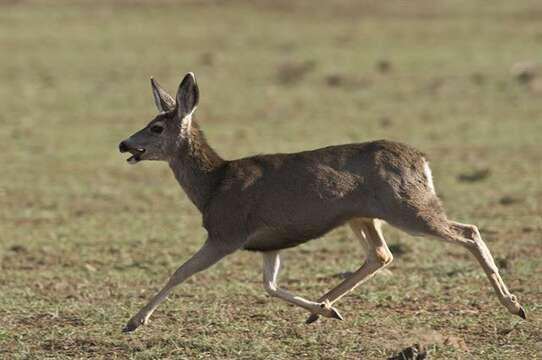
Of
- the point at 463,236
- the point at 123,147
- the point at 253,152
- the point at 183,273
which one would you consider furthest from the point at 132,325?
the point at 253,152

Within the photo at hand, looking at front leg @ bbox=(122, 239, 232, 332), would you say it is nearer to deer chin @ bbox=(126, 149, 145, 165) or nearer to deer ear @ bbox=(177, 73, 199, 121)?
deer chin @ bbox=(126, 149, 145, 165)

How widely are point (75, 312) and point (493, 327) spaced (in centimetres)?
333

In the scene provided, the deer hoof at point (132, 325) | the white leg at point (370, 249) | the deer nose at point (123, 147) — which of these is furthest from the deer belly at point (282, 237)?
the deer nose at point (123, 147)

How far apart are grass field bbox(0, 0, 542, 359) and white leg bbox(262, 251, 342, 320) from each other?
0.18 m

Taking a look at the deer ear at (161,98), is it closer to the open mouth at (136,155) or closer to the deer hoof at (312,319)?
the open mouth at (136,155)

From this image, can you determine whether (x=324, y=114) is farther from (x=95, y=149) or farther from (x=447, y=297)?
(x=447, y=297)

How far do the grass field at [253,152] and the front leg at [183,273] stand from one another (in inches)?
5.8

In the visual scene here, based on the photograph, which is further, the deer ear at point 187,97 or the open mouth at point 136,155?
the open mouth at point 136,155

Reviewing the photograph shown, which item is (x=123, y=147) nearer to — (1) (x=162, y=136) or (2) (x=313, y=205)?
(1) (x=162, y=136)

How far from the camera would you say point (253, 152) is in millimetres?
19594

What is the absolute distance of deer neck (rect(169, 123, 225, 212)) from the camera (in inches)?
366

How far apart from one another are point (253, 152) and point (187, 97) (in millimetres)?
10290

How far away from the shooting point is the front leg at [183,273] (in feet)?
28.4

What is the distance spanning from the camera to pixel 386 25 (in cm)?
4034
